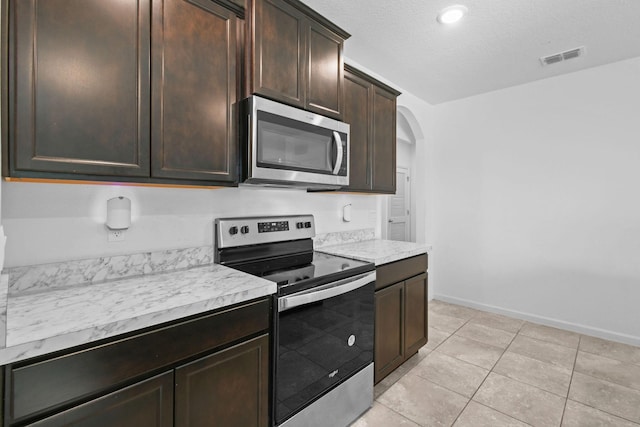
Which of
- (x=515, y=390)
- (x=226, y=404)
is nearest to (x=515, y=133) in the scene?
(x=515, y=390)

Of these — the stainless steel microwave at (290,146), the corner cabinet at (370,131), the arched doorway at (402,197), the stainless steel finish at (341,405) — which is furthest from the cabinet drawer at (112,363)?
the arched doorway at (402,197)

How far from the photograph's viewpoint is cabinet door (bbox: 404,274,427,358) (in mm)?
2395

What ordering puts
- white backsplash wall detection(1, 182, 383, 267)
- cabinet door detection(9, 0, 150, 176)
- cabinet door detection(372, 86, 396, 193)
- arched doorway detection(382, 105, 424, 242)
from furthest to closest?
arched doorway detection(382, 105, 424, 242), cabinet door detection(372, 86, 396, 193), white backsplash wall detection(1, 182, 383, 267), cabinet door detection(9, 0, 150, 176)

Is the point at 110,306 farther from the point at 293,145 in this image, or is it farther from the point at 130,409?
the point at 293,145

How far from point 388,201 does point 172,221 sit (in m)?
3.73

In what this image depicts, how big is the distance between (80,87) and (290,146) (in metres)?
0.97

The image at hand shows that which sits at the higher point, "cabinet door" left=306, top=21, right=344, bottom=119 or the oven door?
"cabinet door" left=306, top=21, right=344, bottom=119

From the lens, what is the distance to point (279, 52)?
171cm

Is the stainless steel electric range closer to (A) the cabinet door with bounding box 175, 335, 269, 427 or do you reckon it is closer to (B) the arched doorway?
(A) the cabinet door with bounding box 175, 335, 269, 427

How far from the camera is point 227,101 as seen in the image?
5.18 ft

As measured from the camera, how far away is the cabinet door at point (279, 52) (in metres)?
1.62

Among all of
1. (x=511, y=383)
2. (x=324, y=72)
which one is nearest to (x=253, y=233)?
(x=324, y=72)

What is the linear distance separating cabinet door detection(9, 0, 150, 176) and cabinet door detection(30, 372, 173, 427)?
81 centimetres

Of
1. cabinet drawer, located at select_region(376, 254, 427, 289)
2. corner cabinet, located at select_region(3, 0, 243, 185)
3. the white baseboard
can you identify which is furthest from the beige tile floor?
corner cabinet, located at select_region(3, 0, 243, 185)
